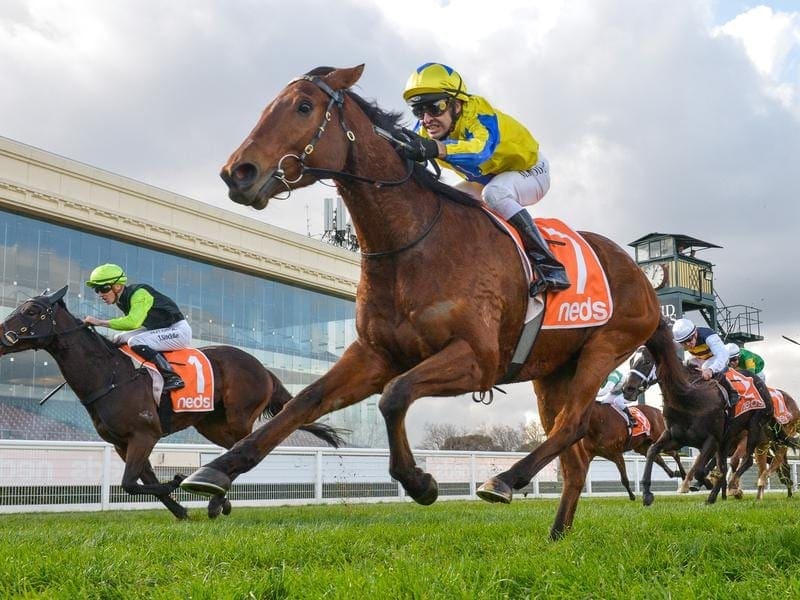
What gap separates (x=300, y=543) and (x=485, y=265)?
5.59ft

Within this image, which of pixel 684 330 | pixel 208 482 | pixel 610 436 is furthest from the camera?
pixel 610 436

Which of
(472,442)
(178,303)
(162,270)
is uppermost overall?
(162,270)

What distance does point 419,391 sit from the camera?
3674 mm

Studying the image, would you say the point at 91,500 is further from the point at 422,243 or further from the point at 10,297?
the point at 10,297

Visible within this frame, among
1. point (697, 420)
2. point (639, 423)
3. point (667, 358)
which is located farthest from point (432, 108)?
point (639, 423)

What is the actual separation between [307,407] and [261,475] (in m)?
10.6

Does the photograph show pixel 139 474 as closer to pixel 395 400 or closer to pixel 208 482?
pixel 208 482

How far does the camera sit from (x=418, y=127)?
482cm

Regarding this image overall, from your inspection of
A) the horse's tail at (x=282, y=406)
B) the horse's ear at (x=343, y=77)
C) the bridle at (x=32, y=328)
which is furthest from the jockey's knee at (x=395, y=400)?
the horse's tail at (x=282, y=406)

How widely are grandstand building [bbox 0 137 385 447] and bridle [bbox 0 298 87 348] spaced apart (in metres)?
16.1

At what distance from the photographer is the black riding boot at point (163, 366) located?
28.4 ft

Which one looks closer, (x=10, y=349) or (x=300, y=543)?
(x=300, y=543)

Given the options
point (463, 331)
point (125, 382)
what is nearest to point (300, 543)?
point (463, 331)

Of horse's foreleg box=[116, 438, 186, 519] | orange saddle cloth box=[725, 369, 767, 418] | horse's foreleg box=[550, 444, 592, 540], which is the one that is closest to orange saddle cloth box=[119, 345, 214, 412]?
horse's foreleg box=[116, 438, 186, 519]
